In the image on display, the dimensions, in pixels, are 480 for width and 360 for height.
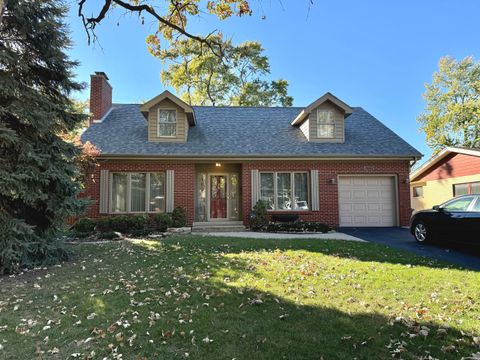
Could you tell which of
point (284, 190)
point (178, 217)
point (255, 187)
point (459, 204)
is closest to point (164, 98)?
point (178, 217)

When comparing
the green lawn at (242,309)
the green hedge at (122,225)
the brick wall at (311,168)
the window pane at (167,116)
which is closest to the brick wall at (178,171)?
the brick wall at (311,168)

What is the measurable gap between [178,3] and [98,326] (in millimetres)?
7675

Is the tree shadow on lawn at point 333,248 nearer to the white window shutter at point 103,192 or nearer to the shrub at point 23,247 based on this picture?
the shrub at point 23,247

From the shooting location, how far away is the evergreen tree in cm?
613

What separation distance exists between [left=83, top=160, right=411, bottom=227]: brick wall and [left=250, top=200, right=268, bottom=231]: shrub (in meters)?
0.50

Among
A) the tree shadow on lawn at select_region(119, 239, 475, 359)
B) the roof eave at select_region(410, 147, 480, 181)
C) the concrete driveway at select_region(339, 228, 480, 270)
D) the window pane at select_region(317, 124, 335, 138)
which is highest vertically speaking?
the window pane at select_region(317, 124, 335, 138)

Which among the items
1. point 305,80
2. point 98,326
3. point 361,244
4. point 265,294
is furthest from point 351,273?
point 305,80

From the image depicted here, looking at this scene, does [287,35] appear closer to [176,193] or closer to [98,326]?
[176,193]

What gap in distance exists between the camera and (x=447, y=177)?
54.9 ft

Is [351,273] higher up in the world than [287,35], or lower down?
lower down

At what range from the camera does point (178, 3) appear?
800cm

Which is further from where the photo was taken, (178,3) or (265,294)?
(178,3)

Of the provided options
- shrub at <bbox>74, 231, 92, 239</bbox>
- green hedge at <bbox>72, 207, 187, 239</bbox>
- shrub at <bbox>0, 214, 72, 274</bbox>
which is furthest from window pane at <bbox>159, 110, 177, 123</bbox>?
shrub at <bbox>0, 214, 72, 274</bbox>

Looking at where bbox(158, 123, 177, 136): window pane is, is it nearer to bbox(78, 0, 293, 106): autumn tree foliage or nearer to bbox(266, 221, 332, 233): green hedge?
bbox(266, 221, 332, 233): green hedge
